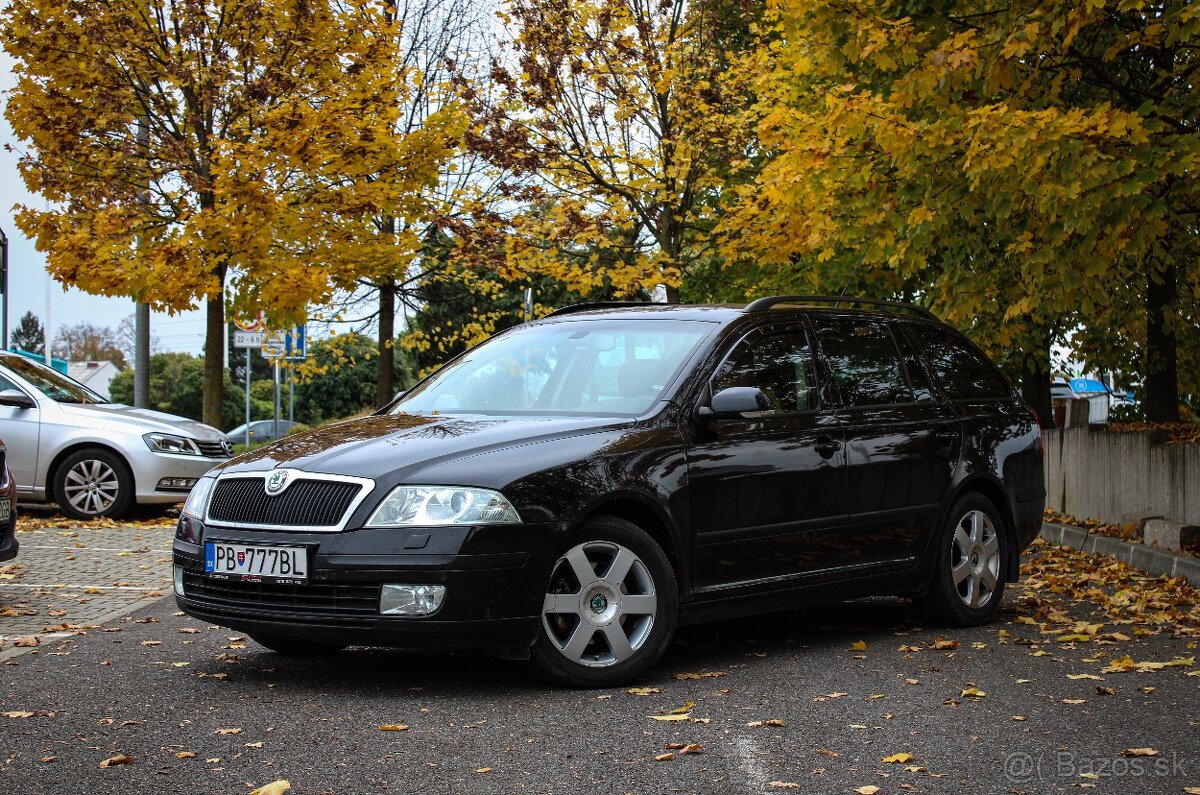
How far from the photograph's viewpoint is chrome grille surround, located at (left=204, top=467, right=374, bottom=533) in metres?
6.27

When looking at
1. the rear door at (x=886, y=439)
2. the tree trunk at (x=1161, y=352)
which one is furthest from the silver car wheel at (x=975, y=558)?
the tree trunk at (x=1161, y=352)

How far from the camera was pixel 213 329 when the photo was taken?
839 inches

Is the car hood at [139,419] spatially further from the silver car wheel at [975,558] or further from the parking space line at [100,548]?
the silver car wheel at [975,558]

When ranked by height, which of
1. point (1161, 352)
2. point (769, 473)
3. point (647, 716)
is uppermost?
point (1161, 352)

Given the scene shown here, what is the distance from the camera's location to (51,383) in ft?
53.8

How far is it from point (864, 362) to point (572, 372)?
5.68 ft

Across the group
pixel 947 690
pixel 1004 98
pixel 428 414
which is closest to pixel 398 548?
pixel 428 414

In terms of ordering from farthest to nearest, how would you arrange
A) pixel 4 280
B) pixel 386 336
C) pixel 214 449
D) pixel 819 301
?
pixel 4 280 → pixel 386 336 → pixel 214 449 → pixel 819 301

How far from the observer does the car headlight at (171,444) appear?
15.7 m

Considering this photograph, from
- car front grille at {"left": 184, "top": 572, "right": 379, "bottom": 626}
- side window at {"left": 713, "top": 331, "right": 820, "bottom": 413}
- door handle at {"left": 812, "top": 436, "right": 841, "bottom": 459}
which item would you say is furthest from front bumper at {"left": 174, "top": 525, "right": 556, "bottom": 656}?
door handle at {"left": 812, "top": 436, "right": 841, "bottom": 459}

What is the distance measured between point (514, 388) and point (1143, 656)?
3304 mm

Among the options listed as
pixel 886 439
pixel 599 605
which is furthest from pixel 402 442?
pixel 886 439

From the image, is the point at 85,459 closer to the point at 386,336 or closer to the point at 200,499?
the point at 200,499

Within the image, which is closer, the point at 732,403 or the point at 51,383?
the point at 732,403
